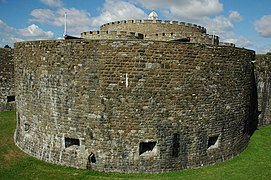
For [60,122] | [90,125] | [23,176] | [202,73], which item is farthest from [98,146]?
[202,73]

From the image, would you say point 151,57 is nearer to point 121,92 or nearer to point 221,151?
point 121,92

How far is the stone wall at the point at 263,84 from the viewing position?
17.0 m

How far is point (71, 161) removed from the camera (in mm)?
10195

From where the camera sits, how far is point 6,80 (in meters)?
19.9

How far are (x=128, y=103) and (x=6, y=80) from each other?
1420 cm

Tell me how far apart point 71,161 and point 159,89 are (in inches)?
174

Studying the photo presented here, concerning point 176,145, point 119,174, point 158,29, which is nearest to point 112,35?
point 158,29

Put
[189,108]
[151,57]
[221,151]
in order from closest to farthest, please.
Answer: [151,57] → [189,108] → [221,151]

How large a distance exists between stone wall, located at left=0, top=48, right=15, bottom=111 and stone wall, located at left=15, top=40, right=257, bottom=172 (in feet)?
33.9

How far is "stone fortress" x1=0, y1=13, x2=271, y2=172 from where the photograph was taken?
9453 mm

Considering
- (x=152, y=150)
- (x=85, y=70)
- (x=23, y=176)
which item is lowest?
(x=23, y=176)

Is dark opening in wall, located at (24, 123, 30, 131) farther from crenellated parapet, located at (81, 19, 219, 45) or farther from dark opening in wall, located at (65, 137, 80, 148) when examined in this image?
crenellated parapet, located at (81, 19, 219, 45)

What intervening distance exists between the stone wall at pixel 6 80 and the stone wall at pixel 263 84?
17716mm

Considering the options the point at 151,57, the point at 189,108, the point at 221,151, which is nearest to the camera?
the point at 151,57
